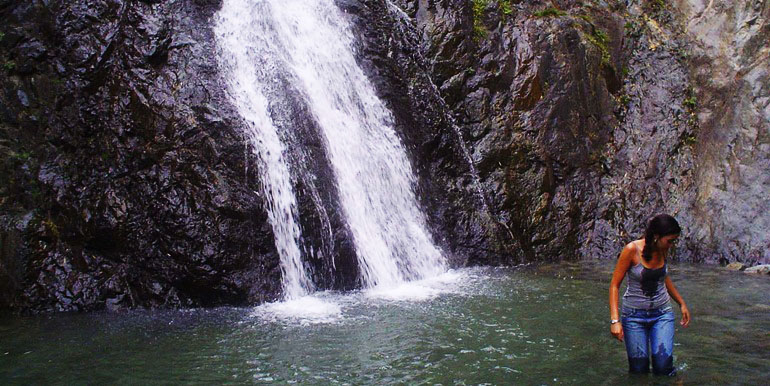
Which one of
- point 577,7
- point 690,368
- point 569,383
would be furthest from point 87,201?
point 577,7

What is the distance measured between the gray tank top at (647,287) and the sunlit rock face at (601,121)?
7.68m

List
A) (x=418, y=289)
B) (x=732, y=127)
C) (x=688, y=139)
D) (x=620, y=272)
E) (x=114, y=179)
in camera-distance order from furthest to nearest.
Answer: (x=688, y=139)
(x=732, y=127)
(x=418, y=289)
(x=114, y=179)
(x=620, y=272)

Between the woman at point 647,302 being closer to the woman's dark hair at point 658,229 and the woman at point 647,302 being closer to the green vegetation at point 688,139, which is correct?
the woman's dark hair at point 658,229

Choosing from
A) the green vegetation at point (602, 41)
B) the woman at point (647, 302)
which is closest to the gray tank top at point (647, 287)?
the woman at point (647, 302)

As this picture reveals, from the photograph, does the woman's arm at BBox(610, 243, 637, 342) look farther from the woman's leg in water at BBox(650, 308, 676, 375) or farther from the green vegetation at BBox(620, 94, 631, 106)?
the green vegetation at BBox(620, 94, 631, 106)

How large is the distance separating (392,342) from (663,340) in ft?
9.40

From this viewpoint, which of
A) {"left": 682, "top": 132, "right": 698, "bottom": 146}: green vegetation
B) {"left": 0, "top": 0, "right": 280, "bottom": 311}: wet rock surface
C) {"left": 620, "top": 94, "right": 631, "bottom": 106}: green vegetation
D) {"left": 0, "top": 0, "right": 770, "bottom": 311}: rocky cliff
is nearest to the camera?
{"left": 0, "top": 0, "right": 280, "bottom": 311}: wet rock surface

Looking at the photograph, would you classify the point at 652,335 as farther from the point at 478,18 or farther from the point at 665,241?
the point at 478,18

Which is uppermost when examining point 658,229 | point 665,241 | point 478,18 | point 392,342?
point 478,18

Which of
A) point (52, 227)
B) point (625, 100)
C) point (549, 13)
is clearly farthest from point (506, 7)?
point (52, 227)

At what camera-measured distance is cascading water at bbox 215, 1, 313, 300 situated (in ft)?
31.3

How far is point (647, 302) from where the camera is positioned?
5.01 metres

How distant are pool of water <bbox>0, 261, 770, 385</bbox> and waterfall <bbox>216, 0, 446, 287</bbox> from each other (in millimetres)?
1359

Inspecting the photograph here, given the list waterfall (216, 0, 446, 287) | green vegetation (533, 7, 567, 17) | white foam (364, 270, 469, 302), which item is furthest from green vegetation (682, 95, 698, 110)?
white foam (364, 270, 469, 302)
